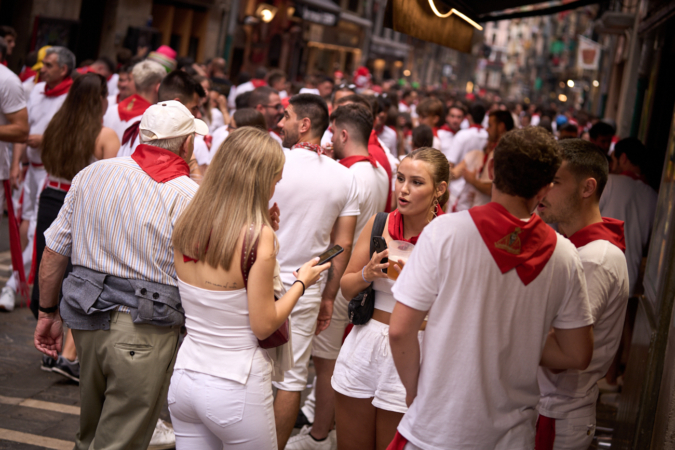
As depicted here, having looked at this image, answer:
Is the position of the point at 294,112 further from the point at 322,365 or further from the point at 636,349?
the point at 636,349

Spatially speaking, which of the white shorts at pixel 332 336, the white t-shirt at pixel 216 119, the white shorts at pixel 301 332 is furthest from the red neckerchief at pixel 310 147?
the white t-shirt at pixel 216 119

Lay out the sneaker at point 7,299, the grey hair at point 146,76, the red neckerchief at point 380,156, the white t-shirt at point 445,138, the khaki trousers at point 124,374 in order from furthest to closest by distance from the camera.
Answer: the white t-shirt at point 445,138
the sneaker at point 7,299
the grey hair at point 146,76
the red neckerchief at point 380,156
the khaki trousers at point 124,374

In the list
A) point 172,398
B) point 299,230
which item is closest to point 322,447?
point 299,230

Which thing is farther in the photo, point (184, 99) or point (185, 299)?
point (184, 99)

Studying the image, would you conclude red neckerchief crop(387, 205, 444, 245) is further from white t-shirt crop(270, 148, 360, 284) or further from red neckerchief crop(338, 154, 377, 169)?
red neckerchief crop(338, 154, 377, 169)

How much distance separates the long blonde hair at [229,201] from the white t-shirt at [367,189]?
5.64 ft

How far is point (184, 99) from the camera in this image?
15.6 ft

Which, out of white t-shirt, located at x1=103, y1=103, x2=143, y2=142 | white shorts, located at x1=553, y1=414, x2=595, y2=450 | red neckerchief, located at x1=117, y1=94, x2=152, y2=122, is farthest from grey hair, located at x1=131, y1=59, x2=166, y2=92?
white shorts, located at x1=553, y1=414, x2=595, y2=450

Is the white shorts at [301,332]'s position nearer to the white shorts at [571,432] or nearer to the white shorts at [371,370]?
the white shorts at [371,370]

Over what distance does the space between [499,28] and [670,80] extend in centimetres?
11972

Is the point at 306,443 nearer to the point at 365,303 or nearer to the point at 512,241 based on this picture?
the point at 365,303

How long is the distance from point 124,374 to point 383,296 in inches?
47.5

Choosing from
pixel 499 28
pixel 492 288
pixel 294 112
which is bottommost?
pixel 492 288

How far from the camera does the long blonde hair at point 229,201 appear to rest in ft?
8.42
